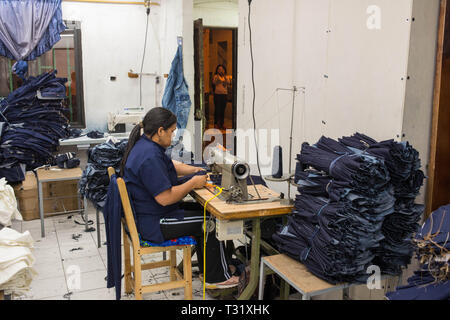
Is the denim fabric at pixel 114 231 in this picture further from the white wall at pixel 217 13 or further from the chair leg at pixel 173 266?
the white wall at pixel 217 13

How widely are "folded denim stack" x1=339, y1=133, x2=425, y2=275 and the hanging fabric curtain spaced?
13.6 ft

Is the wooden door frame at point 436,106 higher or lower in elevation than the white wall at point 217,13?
lower

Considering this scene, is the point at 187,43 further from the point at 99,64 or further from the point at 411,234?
the point at 411,234

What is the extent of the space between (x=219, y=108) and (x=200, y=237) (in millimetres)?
5488

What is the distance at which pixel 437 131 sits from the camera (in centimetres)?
208

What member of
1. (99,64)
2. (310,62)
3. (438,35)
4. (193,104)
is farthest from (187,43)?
(438,35)

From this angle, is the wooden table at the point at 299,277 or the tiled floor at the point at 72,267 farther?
the tiled floor at the point at 72,267

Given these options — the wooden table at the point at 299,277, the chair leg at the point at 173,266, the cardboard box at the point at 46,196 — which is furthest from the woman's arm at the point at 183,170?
the cardboard box at the point at 46,196

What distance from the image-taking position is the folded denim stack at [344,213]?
182 centimetres

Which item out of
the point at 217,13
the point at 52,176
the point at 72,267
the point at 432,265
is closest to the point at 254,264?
the point at 432,265

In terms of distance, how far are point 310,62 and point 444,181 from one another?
3.62 feet

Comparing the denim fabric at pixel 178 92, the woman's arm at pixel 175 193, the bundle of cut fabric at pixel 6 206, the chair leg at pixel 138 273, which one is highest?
the denim fabric at pixel 178 92

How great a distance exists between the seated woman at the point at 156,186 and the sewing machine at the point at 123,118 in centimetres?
258

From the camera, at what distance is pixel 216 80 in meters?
7.80
